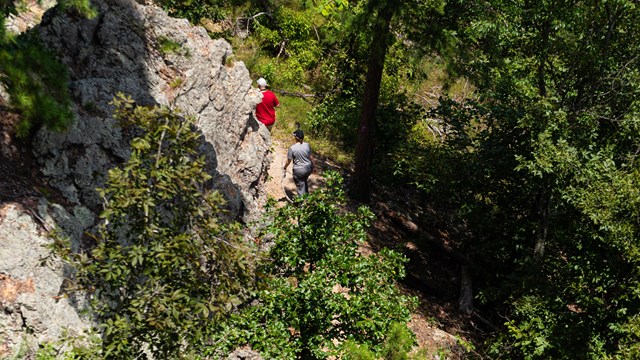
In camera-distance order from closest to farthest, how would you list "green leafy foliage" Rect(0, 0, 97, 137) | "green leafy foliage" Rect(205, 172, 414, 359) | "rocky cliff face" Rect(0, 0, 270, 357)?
"green leafy foliage" Rect(0, 0, 97, 137)
"green leafy foliage" Rect(205, 172, 414, 359)
"rocky cliff face" Rect(0, 0, 270, 357)

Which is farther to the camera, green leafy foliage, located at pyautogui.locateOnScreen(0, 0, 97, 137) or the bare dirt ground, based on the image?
the bare dirt ground

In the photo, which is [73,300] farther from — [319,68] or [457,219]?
[319,68]

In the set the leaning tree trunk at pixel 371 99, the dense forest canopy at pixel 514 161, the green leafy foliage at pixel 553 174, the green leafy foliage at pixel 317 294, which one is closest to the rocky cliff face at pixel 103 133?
the dense forest canopy at pixel 514 161

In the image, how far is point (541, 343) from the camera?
9562 millimetres

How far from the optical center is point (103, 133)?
26.4 feet

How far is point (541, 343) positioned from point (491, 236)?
3.53 meters

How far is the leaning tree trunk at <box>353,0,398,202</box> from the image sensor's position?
11555 mm

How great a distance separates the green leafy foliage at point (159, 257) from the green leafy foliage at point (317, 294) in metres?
0.55

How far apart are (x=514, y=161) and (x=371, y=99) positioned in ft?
9.83

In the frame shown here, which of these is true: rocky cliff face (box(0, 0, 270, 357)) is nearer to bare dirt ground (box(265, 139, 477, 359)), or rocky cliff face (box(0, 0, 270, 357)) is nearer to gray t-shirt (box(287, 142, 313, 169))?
gray t-shirt (box(287, 142, 313, 169))

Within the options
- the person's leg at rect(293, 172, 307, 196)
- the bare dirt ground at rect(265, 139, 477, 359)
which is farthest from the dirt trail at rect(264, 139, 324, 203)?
the person's leg at rect(293, 172, 307, 196)

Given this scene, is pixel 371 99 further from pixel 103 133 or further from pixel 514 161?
pixel 103 133

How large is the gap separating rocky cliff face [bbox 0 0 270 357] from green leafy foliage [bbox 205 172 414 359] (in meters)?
1.88

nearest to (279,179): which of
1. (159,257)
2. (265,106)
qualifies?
(265,106)
